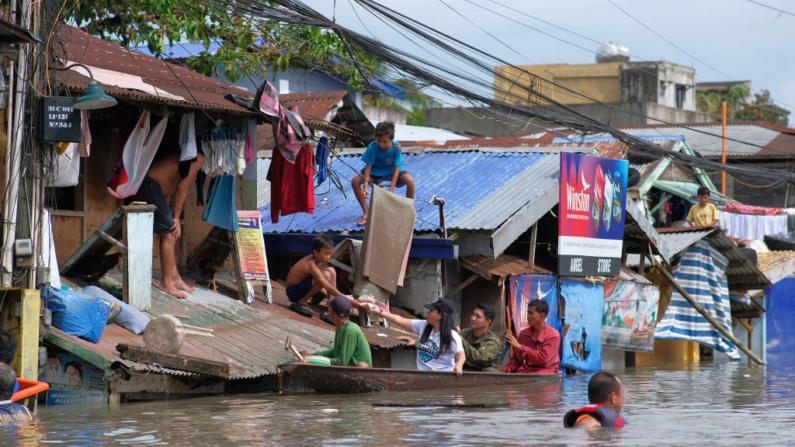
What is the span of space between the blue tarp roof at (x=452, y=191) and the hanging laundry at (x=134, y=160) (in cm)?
319

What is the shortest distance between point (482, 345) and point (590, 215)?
17.1ft

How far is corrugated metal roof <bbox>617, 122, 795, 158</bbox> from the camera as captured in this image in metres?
32.9

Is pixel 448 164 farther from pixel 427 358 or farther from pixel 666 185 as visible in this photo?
pixel 666 185

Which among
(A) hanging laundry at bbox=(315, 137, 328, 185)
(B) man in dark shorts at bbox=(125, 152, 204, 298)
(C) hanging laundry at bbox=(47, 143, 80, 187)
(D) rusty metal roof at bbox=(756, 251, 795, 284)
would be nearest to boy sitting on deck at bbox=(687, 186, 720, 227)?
(D) rusty metal roof at bbox=(756, 251, 795, 284)

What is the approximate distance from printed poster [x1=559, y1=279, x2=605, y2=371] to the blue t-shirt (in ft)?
11.2

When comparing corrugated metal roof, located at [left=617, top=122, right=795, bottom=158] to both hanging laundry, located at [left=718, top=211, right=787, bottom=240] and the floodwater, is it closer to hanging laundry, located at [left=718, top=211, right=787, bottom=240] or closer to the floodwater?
hanging laundry, located at [left=718, top=211, right=787, bottom=240]

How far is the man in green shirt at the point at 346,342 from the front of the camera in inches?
445

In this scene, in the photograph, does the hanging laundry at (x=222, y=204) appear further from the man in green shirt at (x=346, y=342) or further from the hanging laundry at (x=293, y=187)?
the man in green shirt at (x=346, y=342)

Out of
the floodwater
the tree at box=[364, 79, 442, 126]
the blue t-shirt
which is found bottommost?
the floodwater

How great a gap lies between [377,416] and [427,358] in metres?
2.63

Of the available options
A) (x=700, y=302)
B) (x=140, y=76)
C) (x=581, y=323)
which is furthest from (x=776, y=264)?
(x=140, y=76)

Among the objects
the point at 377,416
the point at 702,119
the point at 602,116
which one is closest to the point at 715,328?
the point at 377,416

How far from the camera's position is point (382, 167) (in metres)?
15.7

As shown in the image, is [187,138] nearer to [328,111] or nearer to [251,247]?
[251,247]
